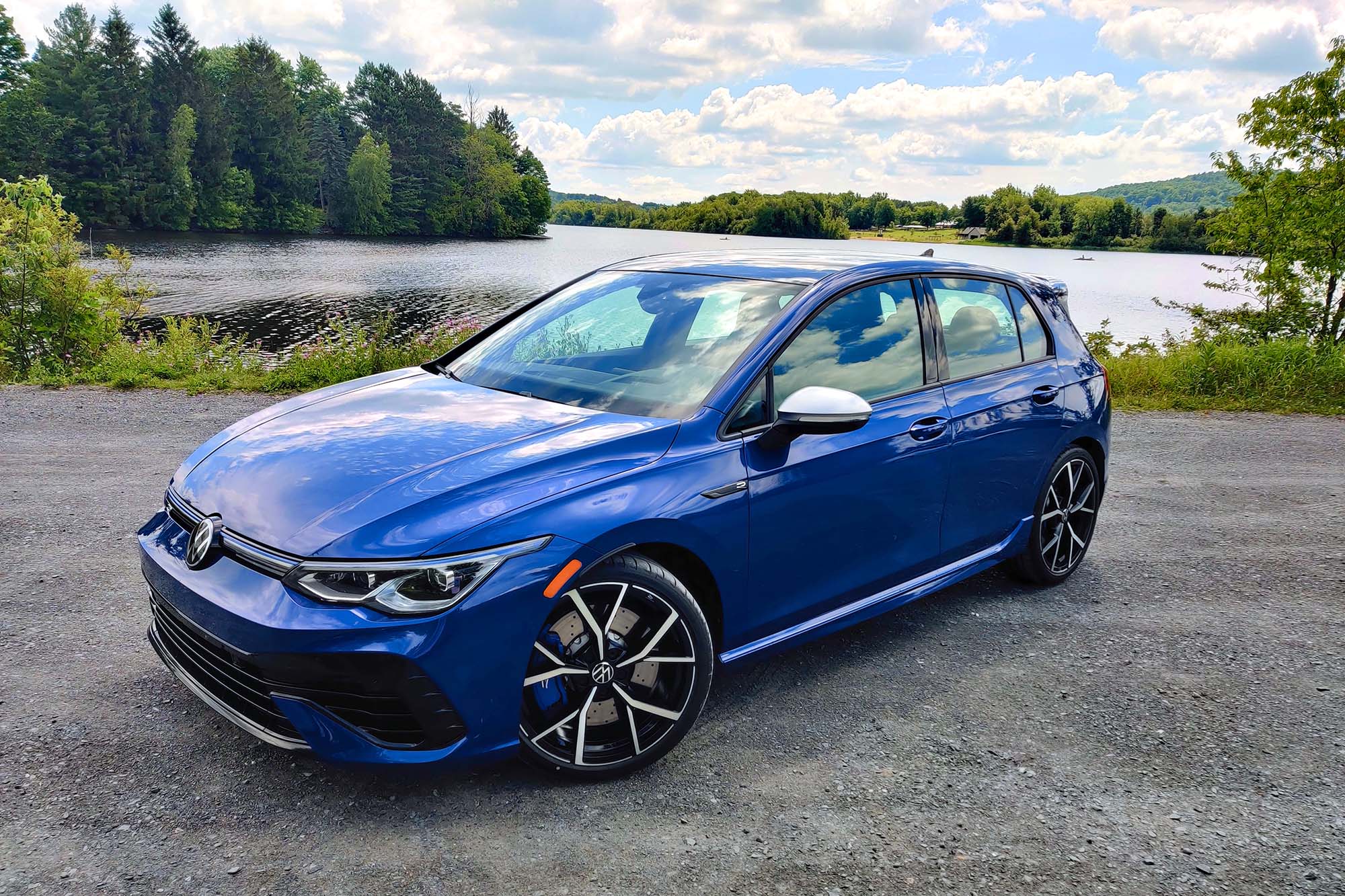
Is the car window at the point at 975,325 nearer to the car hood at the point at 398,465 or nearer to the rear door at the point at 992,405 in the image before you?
the rear door at the point at 992,405

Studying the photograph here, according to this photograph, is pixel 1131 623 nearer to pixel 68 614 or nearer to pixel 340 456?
pixel 340 456

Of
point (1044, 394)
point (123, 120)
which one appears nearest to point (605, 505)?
point (1044, 394)

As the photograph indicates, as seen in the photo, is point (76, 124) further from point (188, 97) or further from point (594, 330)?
point (594, 330)

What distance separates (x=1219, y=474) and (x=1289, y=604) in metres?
3.01

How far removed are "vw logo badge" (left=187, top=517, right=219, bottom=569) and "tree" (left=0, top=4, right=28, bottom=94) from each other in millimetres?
85213

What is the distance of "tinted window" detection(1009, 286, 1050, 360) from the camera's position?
4805mm

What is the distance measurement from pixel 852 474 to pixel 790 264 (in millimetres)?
1067

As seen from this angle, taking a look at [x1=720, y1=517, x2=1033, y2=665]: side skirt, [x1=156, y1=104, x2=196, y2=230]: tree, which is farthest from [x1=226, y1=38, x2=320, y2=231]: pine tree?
[x1=720, y1=517, x2=1033, y2=665]: side skirt

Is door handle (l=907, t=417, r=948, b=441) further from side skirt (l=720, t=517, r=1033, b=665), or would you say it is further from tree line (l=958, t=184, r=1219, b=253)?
tree line (l=958, t=184, r=1219, b=253)

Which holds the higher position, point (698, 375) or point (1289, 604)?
point (698, 375)

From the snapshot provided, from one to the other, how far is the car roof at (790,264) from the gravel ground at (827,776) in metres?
1.70

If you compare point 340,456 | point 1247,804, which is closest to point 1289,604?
point 1247,804

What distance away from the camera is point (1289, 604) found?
505 centimetres

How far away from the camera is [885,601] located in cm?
402
